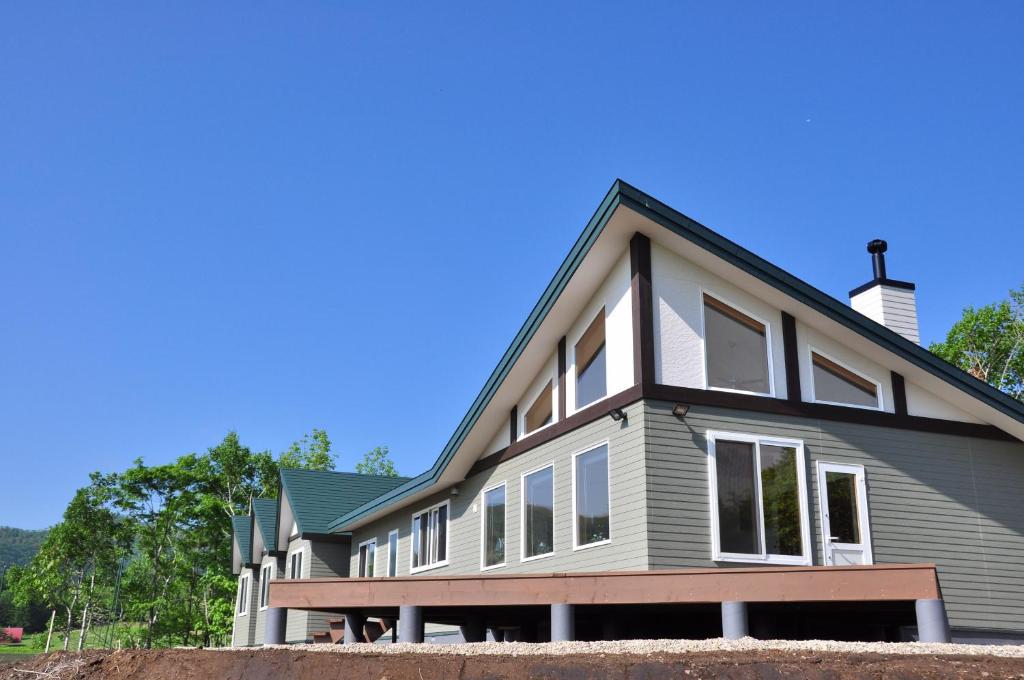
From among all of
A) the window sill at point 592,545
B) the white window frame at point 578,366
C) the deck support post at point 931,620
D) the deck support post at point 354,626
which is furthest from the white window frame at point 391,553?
the deck support post at point 931,620

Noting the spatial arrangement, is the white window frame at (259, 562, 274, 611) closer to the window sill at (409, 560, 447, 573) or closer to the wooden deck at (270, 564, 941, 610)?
the window sill at (409, 560, 447, 573)

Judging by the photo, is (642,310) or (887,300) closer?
(642,310)

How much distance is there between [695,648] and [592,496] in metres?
5.47

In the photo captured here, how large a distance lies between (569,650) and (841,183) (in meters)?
16.0

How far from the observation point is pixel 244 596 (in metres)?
29.9

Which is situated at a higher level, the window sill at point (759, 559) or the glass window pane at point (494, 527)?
the glass window pane at point (494, 527)

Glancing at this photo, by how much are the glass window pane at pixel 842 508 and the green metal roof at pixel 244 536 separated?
21.3 meters

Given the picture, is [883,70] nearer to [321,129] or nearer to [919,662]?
[321,129]

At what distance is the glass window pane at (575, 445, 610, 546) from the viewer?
1218 cm

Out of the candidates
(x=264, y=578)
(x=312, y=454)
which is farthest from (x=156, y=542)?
(x=264, y=578)

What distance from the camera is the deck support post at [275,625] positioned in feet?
35.6

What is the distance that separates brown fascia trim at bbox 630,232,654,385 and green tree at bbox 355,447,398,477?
47168 millimetres

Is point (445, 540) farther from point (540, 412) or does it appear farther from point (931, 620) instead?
point (931, 620)

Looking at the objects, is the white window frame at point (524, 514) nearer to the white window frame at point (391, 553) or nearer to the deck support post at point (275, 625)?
the deck support post at point (275, 625)
